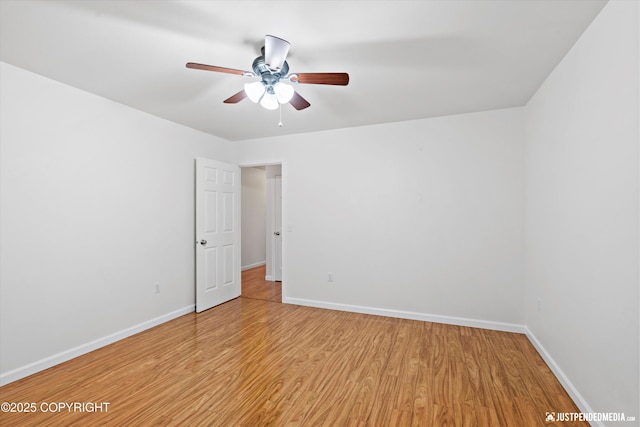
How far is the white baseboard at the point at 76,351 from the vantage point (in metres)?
2.29

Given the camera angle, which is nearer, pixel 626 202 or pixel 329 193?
pixel 626 202

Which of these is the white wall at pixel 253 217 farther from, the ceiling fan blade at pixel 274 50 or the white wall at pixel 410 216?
the ceiling fan blade at pixel 274 50

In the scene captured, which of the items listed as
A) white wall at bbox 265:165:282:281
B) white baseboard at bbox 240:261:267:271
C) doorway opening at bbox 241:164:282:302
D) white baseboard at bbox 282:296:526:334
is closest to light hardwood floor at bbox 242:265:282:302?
doorway opening at bbox 241:164:282:302

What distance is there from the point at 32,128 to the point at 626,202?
→ 4066 millimetres

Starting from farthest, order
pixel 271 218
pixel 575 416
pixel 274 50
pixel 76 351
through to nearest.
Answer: pixel 271 218
pixel 76 351
pixel 575 416
pixel 274 50

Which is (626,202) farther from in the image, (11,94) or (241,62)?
(11,94)

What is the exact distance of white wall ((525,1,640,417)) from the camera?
4.78 feet

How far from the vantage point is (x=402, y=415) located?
192 centimetres

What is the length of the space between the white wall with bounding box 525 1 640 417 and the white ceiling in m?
0.25

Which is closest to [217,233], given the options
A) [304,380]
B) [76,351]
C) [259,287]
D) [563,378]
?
[259,287]

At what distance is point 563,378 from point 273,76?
3.07 meters

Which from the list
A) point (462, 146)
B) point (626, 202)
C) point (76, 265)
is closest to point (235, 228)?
point (76, 265)

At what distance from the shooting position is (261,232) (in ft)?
24.3

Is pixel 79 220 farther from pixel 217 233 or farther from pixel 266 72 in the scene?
pixel 266 72
